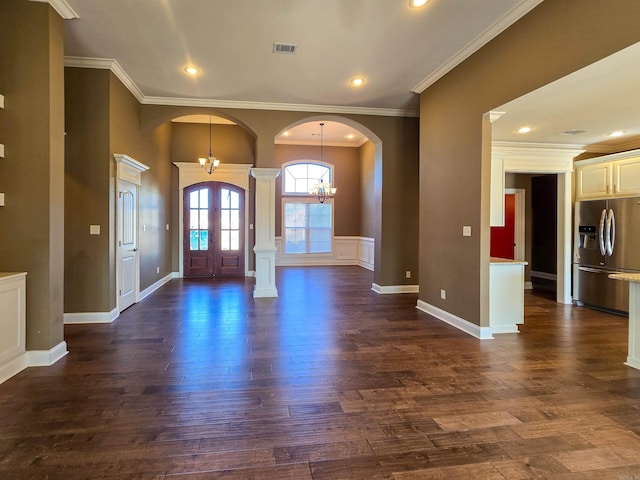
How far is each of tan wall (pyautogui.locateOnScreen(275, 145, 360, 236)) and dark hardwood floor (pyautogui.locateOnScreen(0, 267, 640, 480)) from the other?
22.8 ft

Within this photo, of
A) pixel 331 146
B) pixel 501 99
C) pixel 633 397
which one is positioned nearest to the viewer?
pixel 633 397

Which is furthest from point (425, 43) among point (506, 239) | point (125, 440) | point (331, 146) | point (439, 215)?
point (331, 146)

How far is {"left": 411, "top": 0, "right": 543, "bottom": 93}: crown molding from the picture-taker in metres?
3.38

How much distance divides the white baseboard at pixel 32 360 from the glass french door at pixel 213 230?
18.1ft

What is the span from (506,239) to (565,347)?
4511mm

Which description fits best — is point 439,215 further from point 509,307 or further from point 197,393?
point 197,393

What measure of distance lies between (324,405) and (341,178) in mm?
9267

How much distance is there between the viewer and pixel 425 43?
413cm

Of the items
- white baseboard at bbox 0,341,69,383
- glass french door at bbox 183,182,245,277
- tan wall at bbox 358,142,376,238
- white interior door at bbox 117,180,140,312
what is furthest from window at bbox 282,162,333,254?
white baseboard at bbox 0,341,69,383

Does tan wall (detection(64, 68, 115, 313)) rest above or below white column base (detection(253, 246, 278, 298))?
above

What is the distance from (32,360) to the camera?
3309 millimetres

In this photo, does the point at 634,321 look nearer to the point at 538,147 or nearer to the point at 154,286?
the point at 538,147

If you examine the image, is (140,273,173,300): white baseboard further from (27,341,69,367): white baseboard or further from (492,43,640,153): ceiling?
(492,43,640,153): ceiling

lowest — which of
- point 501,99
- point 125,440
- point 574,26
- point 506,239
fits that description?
point 125,440
